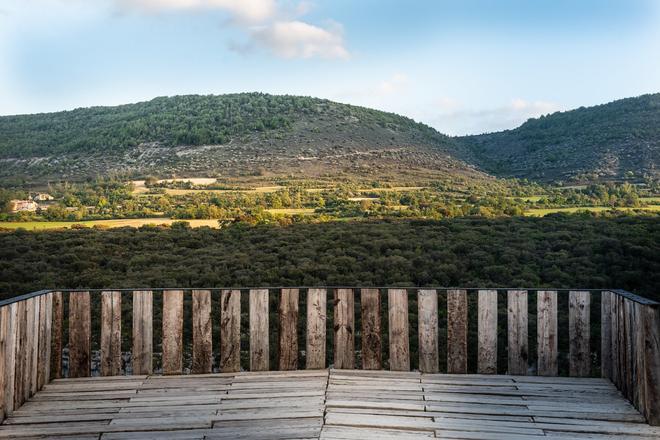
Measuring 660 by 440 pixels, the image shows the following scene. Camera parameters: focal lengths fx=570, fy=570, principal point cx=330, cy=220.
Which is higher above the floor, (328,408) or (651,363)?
(651,363)

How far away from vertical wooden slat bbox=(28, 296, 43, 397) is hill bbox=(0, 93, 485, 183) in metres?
14.7

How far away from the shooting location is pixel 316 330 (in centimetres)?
323

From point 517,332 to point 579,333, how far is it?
34cm

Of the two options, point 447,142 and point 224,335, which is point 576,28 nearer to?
point 447,142

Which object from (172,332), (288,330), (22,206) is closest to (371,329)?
(288,330)

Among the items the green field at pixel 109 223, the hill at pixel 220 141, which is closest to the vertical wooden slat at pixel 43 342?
the green field at pixel 109 223

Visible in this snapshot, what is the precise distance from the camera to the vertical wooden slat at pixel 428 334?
315 cm

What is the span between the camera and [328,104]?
2623cm

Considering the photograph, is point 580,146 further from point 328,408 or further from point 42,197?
point 328,408

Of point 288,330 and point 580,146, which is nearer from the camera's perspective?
point 288,330

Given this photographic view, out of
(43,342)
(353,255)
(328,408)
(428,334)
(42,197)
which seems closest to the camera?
(328,408)

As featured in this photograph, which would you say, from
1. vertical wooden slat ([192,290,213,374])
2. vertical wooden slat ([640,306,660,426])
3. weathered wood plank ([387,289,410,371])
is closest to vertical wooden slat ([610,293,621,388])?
vertical wooden slat ([640,306,660,426])

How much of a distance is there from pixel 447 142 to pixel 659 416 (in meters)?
21.8

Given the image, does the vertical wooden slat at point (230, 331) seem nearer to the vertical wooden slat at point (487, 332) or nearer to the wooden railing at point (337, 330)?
the wooden railing at point (337, 330)
